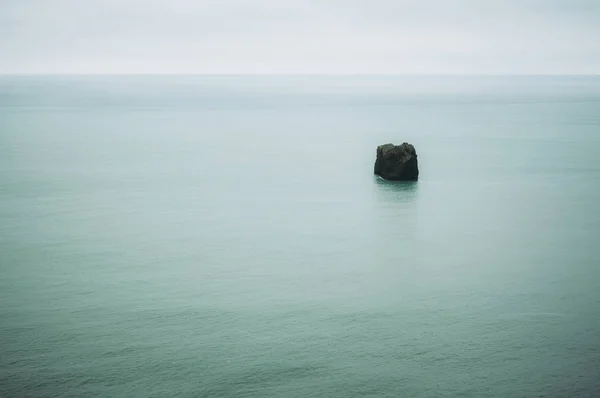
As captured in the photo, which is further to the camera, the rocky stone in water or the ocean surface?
the rocky stone in water

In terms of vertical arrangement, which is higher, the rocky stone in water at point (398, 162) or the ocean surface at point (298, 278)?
the rocky stone in water at point (398, 162)

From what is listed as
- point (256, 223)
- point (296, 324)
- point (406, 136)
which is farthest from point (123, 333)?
point (406, 136)

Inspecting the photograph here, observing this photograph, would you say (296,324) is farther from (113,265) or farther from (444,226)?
(444,226)

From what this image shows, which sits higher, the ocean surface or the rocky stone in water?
the rocky stone in water

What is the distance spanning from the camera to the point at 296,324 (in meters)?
24.4

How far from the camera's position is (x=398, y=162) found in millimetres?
49438

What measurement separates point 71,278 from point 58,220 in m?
12.2

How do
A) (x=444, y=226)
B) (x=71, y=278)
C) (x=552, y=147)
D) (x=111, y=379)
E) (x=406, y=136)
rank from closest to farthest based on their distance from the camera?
(x=111, y=379)
(x=71, y=278)
(x=444, y=226)
(x=552, y=147)
(x=406, y=136)

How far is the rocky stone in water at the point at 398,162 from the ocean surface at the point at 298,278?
4.06 ft

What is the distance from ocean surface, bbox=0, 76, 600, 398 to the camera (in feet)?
66.5

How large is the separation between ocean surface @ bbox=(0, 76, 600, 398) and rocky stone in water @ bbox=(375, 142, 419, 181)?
1239 mm

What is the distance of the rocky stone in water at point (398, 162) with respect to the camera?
48375mm

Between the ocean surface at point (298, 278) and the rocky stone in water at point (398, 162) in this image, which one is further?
the rocky stone in water at point (398, 162)

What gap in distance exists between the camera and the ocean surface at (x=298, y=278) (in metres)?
20.3
